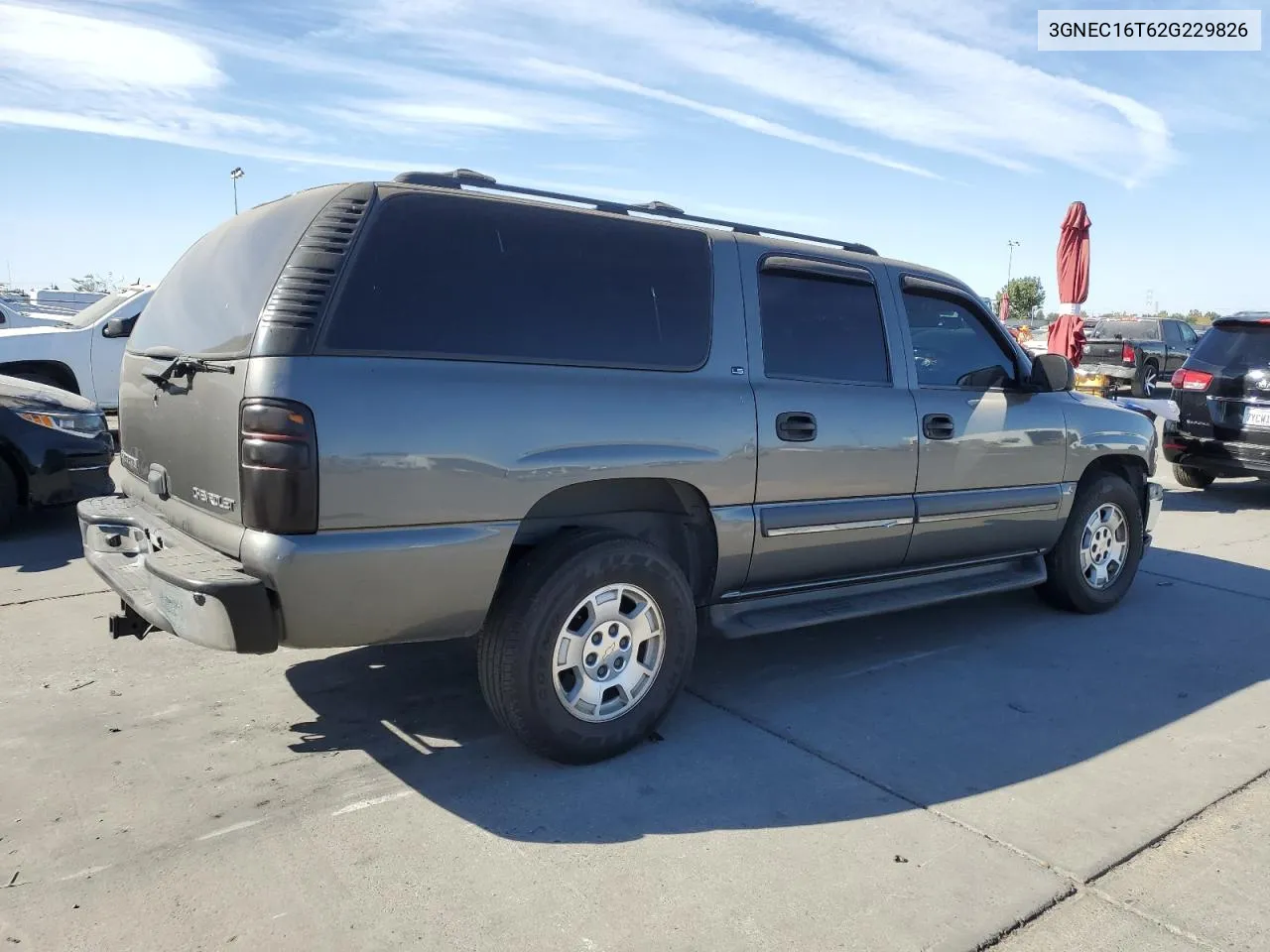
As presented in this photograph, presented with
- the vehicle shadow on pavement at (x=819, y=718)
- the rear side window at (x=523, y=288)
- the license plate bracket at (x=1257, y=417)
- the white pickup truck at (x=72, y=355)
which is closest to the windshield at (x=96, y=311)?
the white pickup truck at (x=72, y=355)

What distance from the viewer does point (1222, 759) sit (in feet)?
12.1

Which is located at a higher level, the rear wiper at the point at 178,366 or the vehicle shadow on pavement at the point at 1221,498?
the rear wiper at the point at 178,366

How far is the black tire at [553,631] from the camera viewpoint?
3225 mm

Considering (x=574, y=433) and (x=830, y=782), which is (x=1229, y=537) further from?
(x=574, y=433)

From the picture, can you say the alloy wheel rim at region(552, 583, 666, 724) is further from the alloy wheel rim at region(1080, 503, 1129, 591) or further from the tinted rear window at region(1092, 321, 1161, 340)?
the tinted rear window at region(1092, 321, 1161, 340)

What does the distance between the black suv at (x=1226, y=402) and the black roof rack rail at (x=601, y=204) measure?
6.16 meters

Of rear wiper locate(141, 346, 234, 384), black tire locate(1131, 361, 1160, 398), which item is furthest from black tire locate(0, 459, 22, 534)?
black tire locate(1131, 361, 1160, 398)

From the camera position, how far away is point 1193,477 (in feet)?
33.4

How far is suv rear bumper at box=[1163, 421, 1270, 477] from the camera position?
8.77 metres

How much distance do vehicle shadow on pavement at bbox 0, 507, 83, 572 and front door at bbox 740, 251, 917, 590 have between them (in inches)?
181

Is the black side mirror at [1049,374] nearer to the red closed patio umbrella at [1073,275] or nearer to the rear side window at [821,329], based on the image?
the rear side window at [821,329]

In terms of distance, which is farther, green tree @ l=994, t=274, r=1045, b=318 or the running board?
green tree @ l=994, t=274, r=1045, b=318

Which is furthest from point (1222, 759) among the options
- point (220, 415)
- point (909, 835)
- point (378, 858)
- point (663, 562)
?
point (220, 415)

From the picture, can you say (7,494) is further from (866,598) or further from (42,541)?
(866,598)
